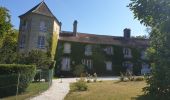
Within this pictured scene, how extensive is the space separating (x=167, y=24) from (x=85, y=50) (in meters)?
40.8

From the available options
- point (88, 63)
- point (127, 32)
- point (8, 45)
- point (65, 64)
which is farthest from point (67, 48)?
point (127, 32)

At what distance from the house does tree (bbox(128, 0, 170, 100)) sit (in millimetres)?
33123

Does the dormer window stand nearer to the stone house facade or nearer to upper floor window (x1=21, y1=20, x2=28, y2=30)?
the stone house facade

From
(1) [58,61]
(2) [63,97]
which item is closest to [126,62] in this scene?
(1) [58,61]

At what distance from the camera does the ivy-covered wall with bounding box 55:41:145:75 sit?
53.7 metres

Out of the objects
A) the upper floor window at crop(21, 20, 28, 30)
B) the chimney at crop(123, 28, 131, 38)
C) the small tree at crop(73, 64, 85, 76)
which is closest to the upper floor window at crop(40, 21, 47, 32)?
the upper floor window at crop(21, 20, 28, 30)

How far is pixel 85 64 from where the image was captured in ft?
182

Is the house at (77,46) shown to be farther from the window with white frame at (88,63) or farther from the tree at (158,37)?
the tree at (158,37)

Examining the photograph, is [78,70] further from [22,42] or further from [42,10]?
[42,10]

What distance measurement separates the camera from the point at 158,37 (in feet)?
57.6

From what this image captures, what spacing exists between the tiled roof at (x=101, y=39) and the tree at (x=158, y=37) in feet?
121

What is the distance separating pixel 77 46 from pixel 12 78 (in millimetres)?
33422

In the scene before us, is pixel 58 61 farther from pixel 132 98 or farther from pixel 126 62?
pixel 132 98

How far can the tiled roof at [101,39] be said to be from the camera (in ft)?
183
